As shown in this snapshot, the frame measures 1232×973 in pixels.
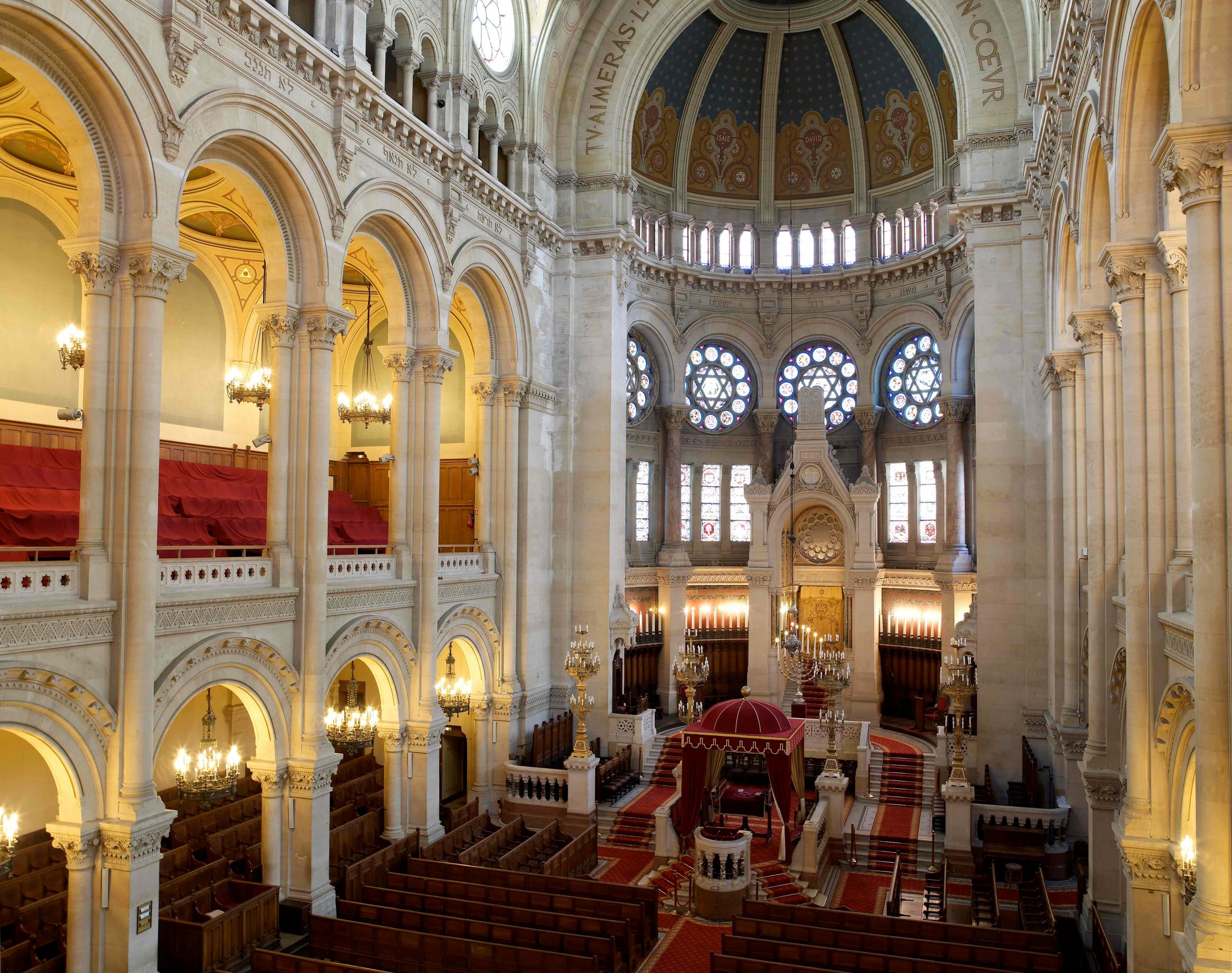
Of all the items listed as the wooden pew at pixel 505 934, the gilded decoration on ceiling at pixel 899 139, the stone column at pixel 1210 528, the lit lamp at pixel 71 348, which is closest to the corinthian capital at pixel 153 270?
the lit lamp at pixel 71 348

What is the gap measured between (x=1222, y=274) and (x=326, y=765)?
15002 mm

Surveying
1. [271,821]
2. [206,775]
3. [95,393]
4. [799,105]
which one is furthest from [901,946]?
[799,105]

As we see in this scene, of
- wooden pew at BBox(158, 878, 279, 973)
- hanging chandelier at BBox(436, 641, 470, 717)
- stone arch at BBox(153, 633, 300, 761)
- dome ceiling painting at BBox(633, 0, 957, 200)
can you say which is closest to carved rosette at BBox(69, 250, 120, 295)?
stone arch at BBox(153, 633, 300, 761)

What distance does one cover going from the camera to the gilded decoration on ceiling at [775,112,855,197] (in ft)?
117

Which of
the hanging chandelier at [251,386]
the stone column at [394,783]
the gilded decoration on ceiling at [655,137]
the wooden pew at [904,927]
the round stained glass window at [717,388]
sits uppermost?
the gilded decoration on ceiling at [655,137]

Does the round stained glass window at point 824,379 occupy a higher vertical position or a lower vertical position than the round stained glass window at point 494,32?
lower

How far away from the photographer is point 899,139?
112 feet

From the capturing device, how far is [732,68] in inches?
1368

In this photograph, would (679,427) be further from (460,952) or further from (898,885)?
(460,952)

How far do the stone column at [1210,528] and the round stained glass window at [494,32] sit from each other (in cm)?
1818

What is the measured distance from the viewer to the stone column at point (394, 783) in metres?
19.9

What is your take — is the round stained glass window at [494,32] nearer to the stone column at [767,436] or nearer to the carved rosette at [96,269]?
the carved rosette at [96,269]

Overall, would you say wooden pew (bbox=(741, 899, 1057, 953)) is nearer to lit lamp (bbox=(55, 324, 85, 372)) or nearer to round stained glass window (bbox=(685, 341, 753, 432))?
lit lamp (bbox=(55, 324, 85, 372))

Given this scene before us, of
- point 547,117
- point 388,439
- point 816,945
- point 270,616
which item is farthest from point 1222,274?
point 388,439
